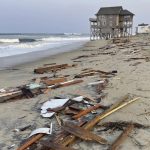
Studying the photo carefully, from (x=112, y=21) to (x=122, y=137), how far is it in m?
63.0

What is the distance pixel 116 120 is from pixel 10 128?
7.09ft

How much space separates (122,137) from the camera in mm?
5613

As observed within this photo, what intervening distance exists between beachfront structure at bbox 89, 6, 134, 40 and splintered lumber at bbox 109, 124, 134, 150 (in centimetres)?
6172

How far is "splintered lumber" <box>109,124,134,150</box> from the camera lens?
5277 millimetres

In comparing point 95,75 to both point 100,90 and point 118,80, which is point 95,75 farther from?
point 100,90

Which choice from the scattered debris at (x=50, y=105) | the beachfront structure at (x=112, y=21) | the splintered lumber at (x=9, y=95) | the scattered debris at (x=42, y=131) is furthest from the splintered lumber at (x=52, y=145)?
the beachfront structure at (x=112, y=21)

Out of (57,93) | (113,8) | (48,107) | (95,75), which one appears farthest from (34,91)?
(113,8)

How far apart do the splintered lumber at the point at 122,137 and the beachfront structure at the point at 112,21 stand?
61.7 metres

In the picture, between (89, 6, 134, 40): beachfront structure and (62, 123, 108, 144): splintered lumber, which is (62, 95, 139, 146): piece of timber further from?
Result: (89, 6, 134, 40): beachfront structure

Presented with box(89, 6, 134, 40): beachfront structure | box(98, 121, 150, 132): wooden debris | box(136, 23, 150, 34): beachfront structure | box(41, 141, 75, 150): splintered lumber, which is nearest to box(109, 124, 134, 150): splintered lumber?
box(98, 121, 150, 132): wooden debris

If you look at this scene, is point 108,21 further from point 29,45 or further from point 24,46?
point 24,46

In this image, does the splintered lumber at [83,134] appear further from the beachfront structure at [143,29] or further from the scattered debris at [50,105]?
the beachfront structure at [143,29]

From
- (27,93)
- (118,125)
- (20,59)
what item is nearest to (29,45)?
(20,59)

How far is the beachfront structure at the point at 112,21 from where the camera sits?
66750 millimetres
